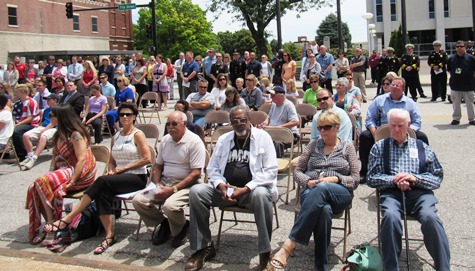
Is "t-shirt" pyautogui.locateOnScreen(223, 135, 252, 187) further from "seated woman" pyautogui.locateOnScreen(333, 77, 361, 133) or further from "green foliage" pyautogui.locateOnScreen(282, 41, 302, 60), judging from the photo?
"green foliage" pyautogui.locateOnScreen(282, 41, 302, 60)

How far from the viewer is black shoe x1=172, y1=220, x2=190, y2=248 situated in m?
5.08

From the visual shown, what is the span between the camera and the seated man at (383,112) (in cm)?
675

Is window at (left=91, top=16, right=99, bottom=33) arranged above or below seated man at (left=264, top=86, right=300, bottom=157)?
above

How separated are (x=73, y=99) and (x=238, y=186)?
6.52 meters

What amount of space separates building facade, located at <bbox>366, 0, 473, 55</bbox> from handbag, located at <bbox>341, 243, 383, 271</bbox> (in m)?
60.4

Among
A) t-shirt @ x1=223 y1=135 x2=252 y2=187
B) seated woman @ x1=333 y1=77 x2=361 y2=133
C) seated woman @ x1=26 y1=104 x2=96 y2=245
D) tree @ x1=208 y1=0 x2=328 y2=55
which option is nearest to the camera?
t-shirt @ x1=223 y1=135 x2=252 y2=187

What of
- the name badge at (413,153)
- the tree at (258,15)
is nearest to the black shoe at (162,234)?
the name badge at (413,153)

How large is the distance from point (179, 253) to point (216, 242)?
1.28 feet

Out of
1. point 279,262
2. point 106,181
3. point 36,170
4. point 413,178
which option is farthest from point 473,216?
point 36,170

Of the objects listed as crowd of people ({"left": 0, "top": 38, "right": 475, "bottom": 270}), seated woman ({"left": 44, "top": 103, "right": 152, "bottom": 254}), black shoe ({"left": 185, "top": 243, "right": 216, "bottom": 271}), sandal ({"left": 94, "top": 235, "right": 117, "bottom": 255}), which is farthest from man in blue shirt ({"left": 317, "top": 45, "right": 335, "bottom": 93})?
black shoe ({"left": 185, "top": 243, "right": 216, "bottom": 271})

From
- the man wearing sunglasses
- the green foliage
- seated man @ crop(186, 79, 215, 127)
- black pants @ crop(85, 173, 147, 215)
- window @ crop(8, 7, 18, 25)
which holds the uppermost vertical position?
window @ crop(8, 7, 18, 25)

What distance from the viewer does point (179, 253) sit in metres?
4.92

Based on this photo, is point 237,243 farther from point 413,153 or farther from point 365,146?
point 365,146

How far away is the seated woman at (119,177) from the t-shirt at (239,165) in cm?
106
